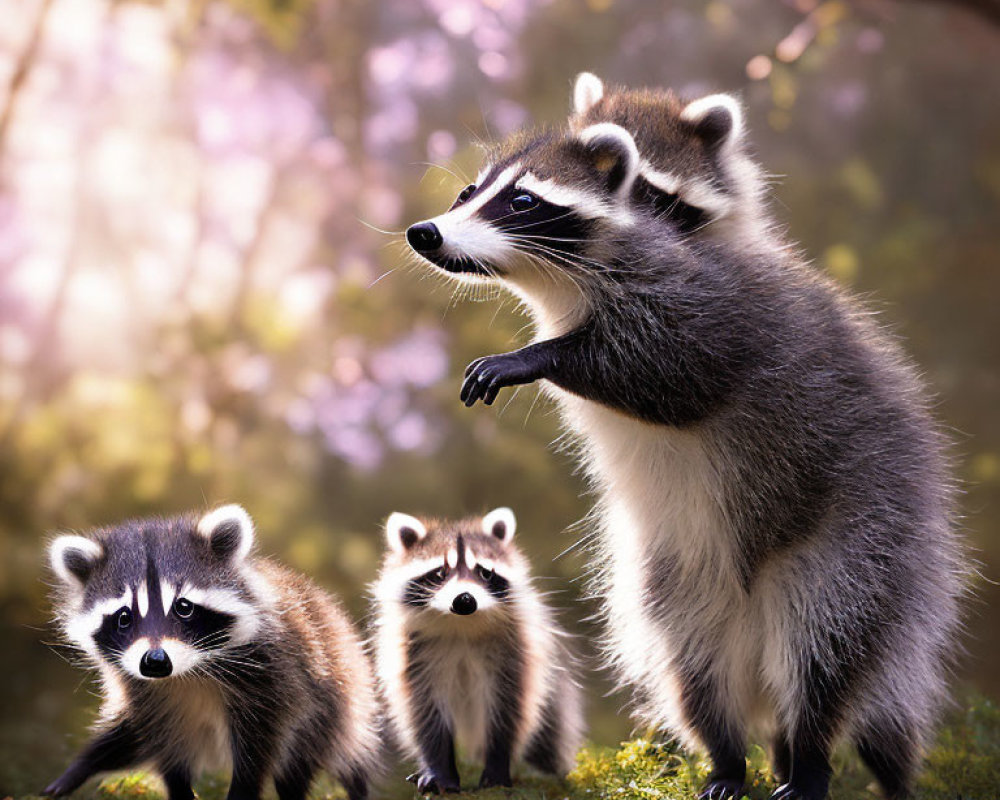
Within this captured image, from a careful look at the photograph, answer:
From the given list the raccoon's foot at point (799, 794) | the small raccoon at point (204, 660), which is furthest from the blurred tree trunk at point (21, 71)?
the raccoon's foot at point (799, 794)

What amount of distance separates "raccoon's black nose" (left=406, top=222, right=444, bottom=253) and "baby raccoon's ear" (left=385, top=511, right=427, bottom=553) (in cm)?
174

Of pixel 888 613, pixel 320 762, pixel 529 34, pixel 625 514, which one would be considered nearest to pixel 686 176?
pixel 625 514

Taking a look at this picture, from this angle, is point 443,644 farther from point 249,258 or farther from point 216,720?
point 249,258

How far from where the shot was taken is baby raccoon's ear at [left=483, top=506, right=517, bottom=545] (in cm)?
521

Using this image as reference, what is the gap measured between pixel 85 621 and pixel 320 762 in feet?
3.31

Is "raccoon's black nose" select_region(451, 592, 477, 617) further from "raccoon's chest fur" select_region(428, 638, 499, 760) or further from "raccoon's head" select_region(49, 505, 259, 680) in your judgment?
"raccoon's head" select_region(49, 505, 259, 680)

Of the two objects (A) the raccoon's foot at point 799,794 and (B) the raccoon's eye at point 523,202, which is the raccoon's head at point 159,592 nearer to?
(B) the raccoon's eye at point 523,202

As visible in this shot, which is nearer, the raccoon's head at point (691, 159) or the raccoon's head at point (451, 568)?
the raccoon's head at point (691, 159)

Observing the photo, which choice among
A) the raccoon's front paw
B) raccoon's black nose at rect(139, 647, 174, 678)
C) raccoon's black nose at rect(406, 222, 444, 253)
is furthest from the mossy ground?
raccoon's black nose at rect(406, 222, 444, 253)

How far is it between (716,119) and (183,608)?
8.54ft

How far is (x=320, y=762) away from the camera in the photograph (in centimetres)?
438

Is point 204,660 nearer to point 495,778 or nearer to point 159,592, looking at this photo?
point 159,592

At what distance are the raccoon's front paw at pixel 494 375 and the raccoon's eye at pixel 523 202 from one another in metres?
0.53

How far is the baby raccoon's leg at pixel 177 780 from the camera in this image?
4312 mm
